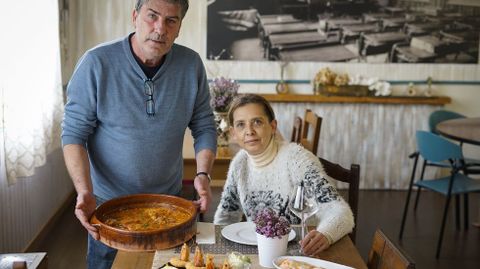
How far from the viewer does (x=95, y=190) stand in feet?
6.81

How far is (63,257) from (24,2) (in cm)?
159

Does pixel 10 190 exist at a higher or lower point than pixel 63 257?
higher

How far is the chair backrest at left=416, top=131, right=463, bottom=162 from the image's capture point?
3.82 m

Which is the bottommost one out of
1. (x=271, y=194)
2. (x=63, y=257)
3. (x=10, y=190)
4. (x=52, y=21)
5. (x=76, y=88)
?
(x=63, y=257)

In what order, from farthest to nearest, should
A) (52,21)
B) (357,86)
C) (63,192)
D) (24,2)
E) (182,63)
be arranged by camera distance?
(357,86), (63,192), (52,21), (24,2), (182,63)

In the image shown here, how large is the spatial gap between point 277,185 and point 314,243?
→ 0.43 meters

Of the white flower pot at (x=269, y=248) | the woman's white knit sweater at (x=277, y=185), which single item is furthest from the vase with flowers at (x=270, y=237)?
the woman's white knit sweater at (x=277, y=185)

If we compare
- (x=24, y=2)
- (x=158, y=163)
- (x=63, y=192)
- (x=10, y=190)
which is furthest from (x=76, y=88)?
(x=63, y=192)

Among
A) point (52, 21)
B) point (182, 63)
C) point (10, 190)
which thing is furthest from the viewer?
point (52, 21)

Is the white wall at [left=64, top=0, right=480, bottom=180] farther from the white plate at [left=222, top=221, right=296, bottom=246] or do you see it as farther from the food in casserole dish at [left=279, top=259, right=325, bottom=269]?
the food in casserole dish at [left=279, top=259, right=325, bottom=269]

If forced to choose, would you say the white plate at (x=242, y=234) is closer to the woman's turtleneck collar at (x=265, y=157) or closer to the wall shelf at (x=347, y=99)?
the woman's turtleneck collar at (x=265, y=157)

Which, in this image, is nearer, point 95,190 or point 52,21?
point 95,190

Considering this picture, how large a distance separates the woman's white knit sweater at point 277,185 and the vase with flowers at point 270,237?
1.11ft

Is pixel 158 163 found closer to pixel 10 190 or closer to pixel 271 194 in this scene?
pixel 271 194
